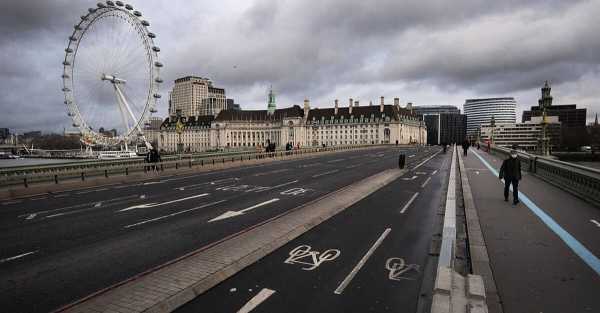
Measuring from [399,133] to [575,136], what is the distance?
6820 cm

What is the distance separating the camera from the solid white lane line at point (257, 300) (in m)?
6.15

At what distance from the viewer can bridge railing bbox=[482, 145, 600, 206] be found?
13.9 metres

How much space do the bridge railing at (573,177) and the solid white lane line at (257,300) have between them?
44.7 ft

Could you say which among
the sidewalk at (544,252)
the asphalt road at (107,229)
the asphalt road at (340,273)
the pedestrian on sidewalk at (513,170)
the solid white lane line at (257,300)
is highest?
the pedestrian on sidewalk at (513,170)

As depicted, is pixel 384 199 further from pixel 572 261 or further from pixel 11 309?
pixel 11 309

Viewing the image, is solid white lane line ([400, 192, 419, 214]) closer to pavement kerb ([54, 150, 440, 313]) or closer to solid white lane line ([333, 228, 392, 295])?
pavement kerb ([54, 150, 440, 313])

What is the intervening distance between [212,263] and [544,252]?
314 inches

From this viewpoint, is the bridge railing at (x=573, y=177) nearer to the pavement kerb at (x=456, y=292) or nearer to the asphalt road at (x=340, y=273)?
the asphalt road at (x=340, y=273)

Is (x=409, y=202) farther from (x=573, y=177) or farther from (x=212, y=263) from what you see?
(x=212, y=263)

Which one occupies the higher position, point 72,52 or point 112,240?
point 72,52

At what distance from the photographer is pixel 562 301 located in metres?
6.00

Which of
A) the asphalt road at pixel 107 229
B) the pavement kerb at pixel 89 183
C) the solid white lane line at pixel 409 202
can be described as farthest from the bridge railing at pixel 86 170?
the solid white lane line at pixel 409 202

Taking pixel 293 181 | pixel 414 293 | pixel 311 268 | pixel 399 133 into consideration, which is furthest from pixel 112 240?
Answer: pixel 399 133

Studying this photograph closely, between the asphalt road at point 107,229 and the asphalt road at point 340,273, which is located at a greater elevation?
the asphalt road at point 340,273
